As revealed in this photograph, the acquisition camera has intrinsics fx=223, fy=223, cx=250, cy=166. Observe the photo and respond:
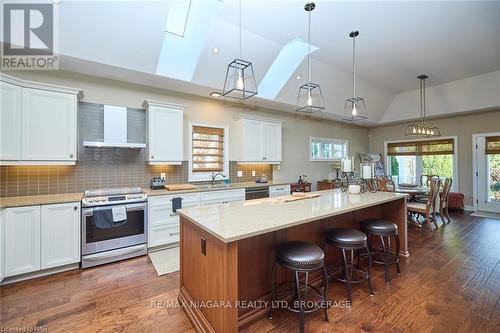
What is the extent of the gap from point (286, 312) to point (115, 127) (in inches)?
131

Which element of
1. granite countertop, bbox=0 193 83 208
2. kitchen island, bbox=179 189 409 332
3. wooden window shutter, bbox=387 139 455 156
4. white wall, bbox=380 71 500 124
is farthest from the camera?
wooden window shutter, bbox=387 139 455 156

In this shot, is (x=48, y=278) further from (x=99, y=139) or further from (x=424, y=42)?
(x=424, y=42)

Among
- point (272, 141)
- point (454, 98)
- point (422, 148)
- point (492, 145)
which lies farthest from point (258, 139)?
point (492, 145)

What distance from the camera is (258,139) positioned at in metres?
4.86

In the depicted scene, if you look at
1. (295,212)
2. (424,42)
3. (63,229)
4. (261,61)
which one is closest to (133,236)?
(63,229)

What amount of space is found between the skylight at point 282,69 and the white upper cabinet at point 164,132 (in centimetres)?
183

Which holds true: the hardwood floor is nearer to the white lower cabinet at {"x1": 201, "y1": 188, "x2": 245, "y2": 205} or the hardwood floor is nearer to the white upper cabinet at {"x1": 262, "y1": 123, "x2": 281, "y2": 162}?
the white lower cabinet at {"x1": 201, "y1": 188, "x2": 245, "y2": 205}

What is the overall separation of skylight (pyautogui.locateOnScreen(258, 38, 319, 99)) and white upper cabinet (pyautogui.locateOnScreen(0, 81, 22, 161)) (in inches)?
141

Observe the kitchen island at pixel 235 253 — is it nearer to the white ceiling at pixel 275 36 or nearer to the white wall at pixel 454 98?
the white ceiling at pixel 275 36

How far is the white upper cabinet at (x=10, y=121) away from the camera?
8.14 feet

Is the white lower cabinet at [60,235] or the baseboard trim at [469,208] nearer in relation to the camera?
the white lower cabinet at [60,235]

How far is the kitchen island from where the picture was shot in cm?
149

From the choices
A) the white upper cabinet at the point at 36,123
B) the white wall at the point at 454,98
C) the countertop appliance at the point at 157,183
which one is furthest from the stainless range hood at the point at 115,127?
the white wall at the point at 454,98

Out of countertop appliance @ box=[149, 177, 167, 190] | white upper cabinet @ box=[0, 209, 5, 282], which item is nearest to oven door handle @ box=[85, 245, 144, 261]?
white upper cabinet @ box=[0, 209, 5, 282]
